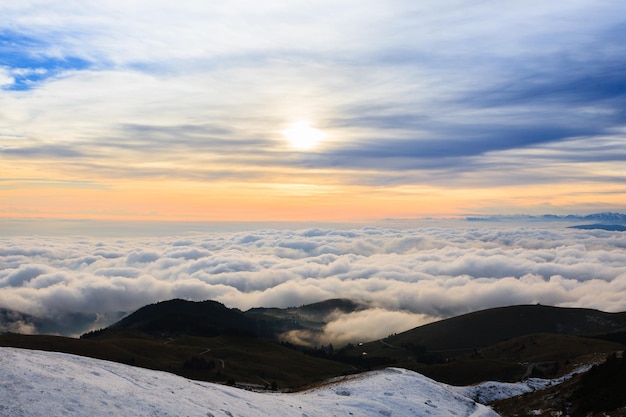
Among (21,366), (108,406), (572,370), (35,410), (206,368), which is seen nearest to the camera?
(35,410)

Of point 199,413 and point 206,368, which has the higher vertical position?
point 199,413

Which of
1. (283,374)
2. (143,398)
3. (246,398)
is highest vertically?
(143,398)

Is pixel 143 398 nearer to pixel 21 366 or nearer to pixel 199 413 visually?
pixel 199 413

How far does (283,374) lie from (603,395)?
153365 mm

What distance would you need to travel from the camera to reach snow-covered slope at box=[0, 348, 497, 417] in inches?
944

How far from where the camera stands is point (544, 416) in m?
48.1

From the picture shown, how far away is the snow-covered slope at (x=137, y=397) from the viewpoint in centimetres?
2397

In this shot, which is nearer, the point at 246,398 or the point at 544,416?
the point at 246,398

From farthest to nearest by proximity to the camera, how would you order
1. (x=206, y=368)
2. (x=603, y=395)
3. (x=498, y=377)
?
(x=206, y=368) < (x=498, y=377) < (x=603, y=395)

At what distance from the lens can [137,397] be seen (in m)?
27.6

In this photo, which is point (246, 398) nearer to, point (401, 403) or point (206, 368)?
point (401, 403)

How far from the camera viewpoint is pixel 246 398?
37062 mm

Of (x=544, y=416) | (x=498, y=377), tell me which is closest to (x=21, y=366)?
(x=544, y=416)

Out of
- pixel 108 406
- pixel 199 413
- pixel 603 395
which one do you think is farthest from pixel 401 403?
pixel 108 406
